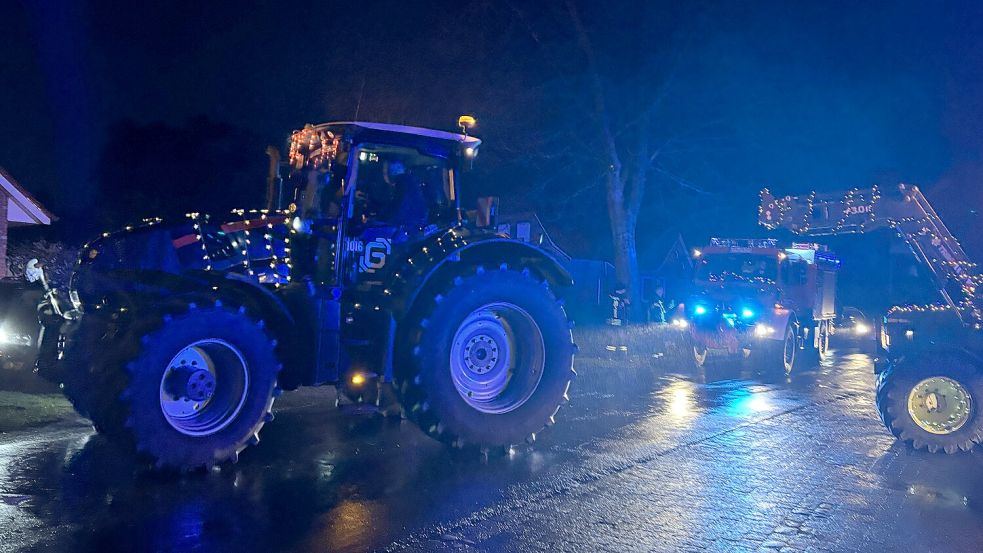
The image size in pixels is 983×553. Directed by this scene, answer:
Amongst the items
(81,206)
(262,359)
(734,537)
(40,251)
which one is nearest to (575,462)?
(734,537)

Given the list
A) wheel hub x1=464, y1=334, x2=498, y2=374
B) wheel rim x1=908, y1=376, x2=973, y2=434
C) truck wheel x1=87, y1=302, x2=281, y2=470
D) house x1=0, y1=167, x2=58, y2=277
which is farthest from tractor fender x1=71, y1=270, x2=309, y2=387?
house x1=0, y1=167, x2=58, y2=277

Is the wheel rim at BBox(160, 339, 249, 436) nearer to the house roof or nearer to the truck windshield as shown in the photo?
the truck windshield

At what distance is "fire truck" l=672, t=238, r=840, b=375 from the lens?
637 inches

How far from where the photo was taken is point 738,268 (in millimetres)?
17453

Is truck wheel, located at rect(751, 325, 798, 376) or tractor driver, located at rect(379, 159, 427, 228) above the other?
tractor driver, located at rect(379, 159, 427, 228)

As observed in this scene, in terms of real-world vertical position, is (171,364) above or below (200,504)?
above

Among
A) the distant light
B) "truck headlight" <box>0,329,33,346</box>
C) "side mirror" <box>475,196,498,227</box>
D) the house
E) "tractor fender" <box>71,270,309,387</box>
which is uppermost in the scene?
the house

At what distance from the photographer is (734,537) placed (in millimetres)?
5434

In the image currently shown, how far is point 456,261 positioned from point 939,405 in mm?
5373

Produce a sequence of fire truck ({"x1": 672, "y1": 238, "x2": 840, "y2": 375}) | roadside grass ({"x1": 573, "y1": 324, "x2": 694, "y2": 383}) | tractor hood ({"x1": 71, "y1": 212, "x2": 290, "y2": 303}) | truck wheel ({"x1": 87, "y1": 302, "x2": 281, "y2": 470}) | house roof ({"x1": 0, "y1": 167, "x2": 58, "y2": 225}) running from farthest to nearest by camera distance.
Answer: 1. house roof ({"x1": 0, "y1": 167, "x2": 58, "y2": 225})
2. roadside grass ({"x1": 573, "y1": 324, "x2": 694, "y2": 383})
3. fire truck ({"x1": 672, "y1": 238, "x2": 840, "y2": 375})
4. tractor hood ({"x1": 71, "y1": 212, "x2": 290, "y2": 303})
5. truck wheel ({"x1": 87, "y1": 302, "x2": 281, "y2": 470})

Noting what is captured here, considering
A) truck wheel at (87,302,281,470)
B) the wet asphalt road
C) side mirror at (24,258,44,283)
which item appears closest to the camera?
the wet asphalt road

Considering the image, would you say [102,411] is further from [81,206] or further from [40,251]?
[81,206]

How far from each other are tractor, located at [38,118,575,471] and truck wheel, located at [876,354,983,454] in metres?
3.55

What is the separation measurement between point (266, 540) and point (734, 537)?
10.1 feet
